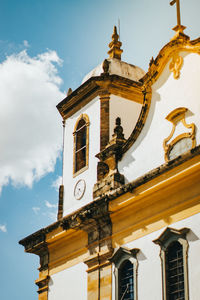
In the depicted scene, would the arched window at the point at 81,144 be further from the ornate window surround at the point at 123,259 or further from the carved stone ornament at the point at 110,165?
the ornate window surround at the point at 123,259

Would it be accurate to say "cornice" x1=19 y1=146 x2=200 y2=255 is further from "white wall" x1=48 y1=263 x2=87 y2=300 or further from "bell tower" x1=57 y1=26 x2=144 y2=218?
"white wall" x1=48 y1=263 x2=87 y2=300

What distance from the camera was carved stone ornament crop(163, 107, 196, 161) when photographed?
1617 centimetres

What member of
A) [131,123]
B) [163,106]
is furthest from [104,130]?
[163,106]

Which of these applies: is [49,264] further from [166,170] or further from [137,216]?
[166,170]

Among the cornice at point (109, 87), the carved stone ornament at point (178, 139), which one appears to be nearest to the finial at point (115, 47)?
Answer: the cornice at point (109, 87)

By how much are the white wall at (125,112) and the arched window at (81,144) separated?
3.40ft

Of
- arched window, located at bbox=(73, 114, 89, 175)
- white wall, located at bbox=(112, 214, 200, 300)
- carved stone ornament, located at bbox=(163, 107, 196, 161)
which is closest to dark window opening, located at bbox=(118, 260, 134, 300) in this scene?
white wall, located at bbox=(112, 214, 200, 300)

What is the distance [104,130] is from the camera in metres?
20.2

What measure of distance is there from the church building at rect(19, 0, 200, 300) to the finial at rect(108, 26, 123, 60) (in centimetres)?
85

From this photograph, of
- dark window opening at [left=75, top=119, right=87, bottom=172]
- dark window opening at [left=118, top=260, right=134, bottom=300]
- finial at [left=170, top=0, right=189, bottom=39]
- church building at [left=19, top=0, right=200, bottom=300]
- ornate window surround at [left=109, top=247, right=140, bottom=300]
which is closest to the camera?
church building at [left=19, top=0, right=200, bottom=300]

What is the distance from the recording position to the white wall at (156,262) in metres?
14.5

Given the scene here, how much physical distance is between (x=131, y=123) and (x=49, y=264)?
5.07 m

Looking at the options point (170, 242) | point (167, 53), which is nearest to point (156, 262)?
point (170, 242)

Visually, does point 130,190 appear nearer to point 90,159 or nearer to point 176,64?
point 176,64
